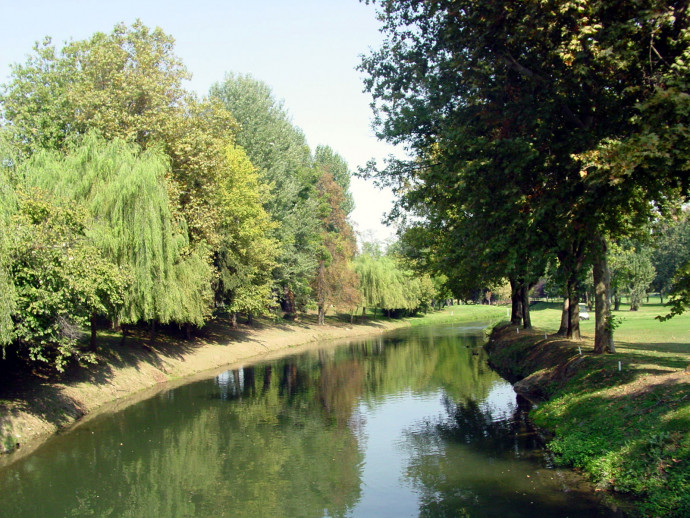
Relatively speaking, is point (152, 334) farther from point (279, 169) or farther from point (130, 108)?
point (279, 169)

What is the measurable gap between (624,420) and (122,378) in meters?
21.1

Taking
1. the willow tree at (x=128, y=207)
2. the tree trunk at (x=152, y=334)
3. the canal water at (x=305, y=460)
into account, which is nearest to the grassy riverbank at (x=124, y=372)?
the tree trunk at (x=152, y=334)

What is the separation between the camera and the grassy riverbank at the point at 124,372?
62.3 feet

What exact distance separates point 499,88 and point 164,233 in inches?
673

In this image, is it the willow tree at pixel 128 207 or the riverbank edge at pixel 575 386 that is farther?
the willow tree at pixel 128 207

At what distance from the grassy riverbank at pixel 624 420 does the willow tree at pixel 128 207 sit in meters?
16.7

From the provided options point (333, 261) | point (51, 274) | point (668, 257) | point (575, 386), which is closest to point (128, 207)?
point (51, 274)

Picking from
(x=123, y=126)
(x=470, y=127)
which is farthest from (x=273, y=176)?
(x=470, y=127)

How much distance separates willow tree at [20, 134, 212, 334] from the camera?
24.6 metres

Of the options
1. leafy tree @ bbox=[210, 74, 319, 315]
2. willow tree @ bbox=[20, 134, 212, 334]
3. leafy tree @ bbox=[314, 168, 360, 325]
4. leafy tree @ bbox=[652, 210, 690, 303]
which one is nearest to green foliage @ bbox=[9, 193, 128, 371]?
willow tree @ bbox=[20, 134, 212, 334]

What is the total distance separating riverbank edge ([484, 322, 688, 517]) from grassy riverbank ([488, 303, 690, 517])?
3 centimetres

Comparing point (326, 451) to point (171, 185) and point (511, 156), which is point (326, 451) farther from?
point (171, 185)

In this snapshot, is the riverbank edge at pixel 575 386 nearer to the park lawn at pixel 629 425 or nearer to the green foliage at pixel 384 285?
the park lawn at pixel 629 425

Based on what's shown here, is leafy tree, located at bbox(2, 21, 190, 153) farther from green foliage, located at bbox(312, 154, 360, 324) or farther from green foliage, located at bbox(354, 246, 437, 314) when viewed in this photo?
green foliage, located at bbox(354, 246, 437, 314)
